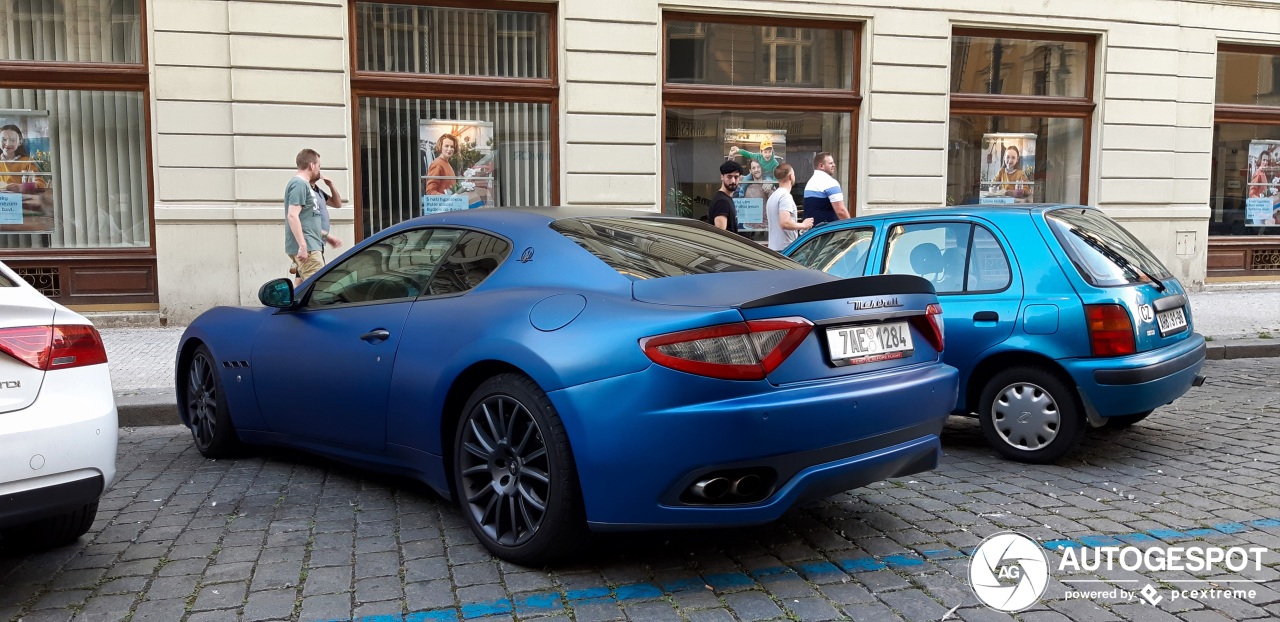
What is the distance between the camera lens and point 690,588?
3.54 metres

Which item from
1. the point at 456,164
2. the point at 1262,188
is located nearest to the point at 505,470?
the point at 456,164

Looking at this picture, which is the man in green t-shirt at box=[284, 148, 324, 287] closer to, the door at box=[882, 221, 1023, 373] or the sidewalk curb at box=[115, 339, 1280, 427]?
the sidewalk curb at box=[115, 339, 1280, 427]

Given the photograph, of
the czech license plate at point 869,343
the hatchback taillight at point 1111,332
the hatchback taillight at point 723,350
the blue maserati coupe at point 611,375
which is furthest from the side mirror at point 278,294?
the hatchback taillight at point 1111,332

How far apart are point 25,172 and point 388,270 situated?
29.7 feet

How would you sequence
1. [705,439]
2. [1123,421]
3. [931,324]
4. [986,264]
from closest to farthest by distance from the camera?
[705,439] → [931,324] → [986,264] → [1123,421]

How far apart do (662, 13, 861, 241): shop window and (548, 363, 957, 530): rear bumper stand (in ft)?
31.7

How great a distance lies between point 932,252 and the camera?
592cm

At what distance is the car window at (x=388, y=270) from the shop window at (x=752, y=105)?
8293 mm

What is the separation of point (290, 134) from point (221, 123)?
0.75 metres

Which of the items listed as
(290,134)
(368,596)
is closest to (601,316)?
(368,596)

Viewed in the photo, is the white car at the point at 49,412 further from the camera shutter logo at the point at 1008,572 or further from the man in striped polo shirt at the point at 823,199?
the man in striped polo shirt at the point at 823,199

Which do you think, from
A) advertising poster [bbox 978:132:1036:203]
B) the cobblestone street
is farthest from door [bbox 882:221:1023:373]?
advertising poster [bbox 978:132:1036:203]

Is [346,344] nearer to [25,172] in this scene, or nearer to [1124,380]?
[1124,380]

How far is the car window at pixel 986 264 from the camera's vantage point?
18.3ft
